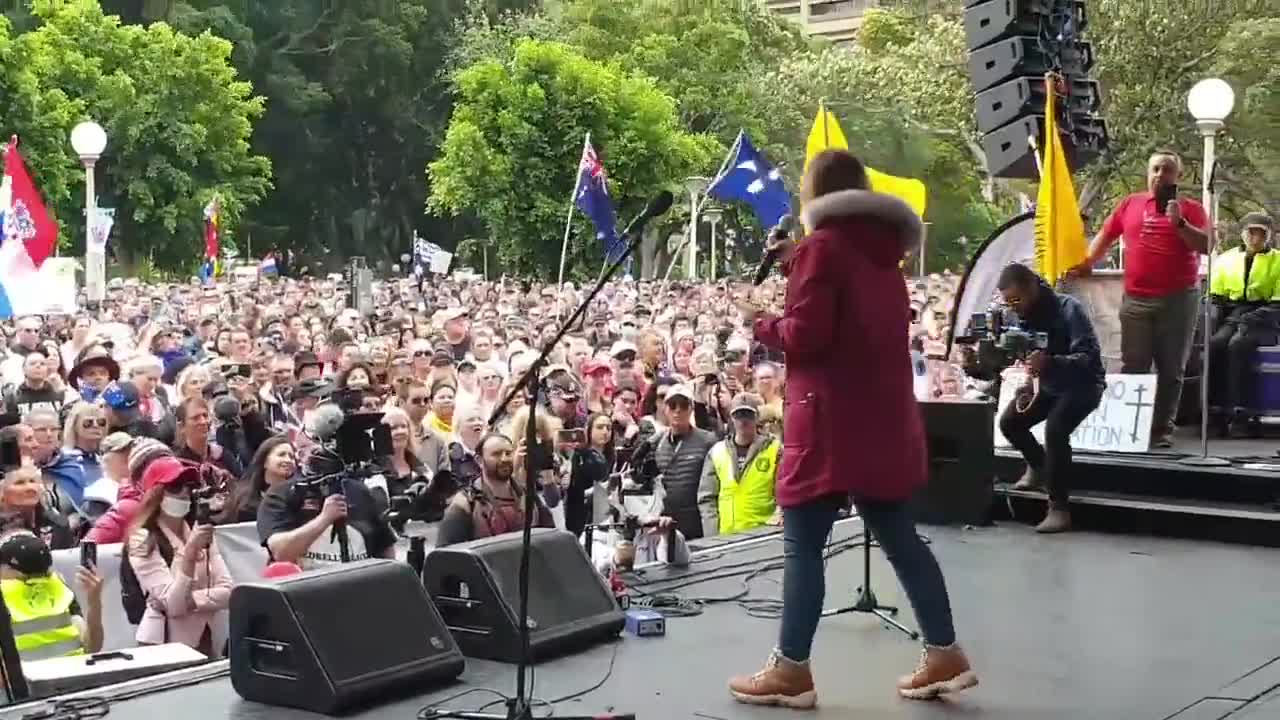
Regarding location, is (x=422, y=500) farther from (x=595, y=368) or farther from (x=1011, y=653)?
(x=595, y=368)

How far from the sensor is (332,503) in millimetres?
5363

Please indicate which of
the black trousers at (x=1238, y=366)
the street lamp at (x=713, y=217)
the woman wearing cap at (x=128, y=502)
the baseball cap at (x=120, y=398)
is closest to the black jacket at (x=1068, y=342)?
the black trousers at (x=1238, y=366)

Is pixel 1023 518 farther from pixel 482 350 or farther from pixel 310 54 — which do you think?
pixel 310 54

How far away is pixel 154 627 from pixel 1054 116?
20.3 ft

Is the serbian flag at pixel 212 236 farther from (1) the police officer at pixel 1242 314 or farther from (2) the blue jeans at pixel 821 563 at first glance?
(2) the blue jeans at pixel 821 563

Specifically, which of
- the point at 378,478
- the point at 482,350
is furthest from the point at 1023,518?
the point at 482,350

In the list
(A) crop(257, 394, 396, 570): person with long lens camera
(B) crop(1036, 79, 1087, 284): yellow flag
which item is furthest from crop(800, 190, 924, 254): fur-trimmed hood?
(B) crop(1036, 79, 1087, 284): yellow flag

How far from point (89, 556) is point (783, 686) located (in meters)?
2.89

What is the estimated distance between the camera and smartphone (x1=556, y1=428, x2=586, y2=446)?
7.97m

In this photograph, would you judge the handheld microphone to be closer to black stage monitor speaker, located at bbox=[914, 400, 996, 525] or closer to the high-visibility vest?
the high-visibility vest

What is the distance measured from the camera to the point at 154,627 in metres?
5.81

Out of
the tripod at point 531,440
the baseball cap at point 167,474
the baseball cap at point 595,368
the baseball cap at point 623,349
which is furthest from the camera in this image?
the baseball cap at point 623,349

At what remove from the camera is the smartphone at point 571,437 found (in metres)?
7.97

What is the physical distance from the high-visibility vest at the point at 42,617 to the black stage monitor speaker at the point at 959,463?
157 inches
